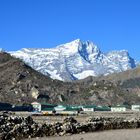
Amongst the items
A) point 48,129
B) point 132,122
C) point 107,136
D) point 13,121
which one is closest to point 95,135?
point 107,136

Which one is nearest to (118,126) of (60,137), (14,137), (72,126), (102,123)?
(102,123)

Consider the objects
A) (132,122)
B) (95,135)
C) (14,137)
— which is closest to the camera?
(14,137)

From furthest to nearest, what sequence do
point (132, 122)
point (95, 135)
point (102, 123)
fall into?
1. point (132, 122)
2. point (102, 123)
3. point (95, 135)

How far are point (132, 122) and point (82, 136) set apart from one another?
45.5 ft

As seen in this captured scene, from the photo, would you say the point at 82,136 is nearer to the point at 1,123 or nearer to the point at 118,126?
the point at 1,123

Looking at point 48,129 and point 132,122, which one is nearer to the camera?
point 48,129

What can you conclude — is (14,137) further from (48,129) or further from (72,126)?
(72,126)

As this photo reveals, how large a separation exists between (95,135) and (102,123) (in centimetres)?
693

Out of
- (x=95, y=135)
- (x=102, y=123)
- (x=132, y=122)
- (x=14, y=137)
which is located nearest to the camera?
(x=14, y=137)

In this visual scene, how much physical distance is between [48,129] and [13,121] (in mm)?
3288

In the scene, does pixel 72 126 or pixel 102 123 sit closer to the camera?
pixel 72 126

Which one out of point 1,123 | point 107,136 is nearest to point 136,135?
point 107,136

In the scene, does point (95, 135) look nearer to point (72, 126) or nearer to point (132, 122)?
point (72, 126)

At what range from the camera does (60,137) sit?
140 feet
